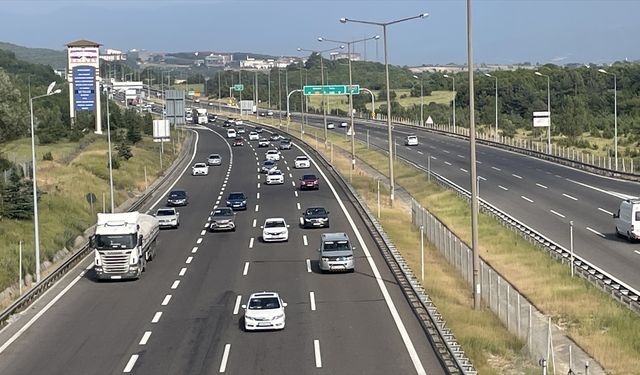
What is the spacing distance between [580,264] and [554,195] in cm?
2675

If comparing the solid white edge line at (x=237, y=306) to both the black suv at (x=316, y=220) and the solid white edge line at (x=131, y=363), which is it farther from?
the black suv at (x=316, y=220)

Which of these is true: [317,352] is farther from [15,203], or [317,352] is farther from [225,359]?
[15,203]

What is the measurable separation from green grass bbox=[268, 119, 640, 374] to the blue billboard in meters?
64.3

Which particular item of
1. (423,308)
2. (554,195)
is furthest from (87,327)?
(554,195)

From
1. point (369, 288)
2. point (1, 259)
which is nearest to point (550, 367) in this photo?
point (369, 288)

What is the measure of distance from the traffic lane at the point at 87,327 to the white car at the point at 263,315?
12.4 feet

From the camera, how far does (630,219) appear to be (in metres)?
46.3

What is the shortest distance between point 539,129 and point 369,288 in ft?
377

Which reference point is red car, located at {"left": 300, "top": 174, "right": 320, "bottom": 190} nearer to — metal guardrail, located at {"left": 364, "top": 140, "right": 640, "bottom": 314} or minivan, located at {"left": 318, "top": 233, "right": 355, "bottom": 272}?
metal guardrail, located at {"left": 364, "top": 140, "right": 640, "bottom": 314}

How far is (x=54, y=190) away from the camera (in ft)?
223

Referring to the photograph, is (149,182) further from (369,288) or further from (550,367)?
(550,367)

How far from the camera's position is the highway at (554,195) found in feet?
146

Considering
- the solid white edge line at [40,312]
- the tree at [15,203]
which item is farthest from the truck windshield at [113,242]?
the tree at [15,203]

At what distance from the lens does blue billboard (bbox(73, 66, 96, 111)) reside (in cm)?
11075
